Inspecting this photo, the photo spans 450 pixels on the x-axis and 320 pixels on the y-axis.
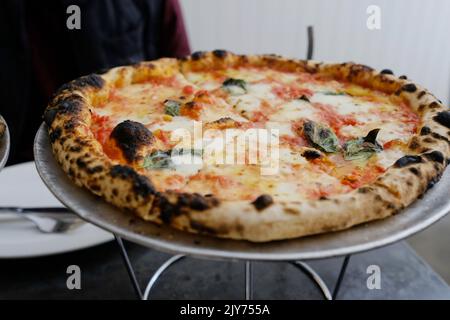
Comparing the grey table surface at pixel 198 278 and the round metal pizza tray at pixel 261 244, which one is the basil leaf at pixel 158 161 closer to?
the round metal pizza tray at pixel 261 244

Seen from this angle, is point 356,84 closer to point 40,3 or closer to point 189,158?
point 189,158

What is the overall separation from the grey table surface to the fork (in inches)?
3.4

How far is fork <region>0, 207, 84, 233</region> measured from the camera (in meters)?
1.60

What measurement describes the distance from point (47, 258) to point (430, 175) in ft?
3.58

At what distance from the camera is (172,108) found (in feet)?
4.63

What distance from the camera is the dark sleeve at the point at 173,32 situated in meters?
2.57

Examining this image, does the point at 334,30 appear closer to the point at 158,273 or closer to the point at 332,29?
the point at 332,29

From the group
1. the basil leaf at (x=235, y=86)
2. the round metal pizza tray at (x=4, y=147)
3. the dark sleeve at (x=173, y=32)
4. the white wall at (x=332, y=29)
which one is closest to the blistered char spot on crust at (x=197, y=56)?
the basil leaf at (x=235, y=86)

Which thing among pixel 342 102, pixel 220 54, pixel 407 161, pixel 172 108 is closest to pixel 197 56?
pixel 220 54

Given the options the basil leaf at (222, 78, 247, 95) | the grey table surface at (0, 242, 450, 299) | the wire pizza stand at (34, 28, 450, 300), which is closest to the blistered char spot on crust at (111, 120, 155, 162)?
the wire pizza stand at (34, 28, 450, 300)

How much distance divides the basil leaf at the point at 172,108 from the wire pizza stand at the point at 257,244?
385 millimetres

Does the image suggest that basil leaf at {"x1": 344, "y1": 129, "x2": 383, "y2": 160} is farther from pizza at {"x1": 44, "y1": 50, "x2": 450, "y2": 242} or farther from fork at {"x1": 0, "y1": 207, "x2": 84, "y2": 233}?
fork at {"x1": 0, "y1": 207, "x2": 84, "y2": 233}

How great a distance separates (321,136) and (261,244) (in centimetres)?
43

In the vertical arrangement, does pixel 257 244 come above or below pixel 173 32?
below
